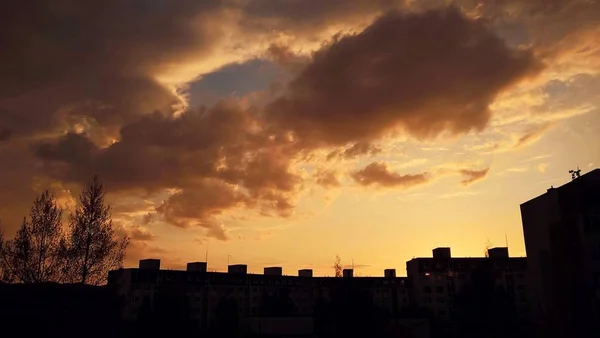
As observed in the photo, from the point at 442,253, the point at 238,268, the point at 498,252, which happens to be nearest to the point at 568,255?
the point at 442,253

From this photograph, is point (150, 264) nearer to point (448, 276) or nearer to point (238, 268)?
point (238, 268)

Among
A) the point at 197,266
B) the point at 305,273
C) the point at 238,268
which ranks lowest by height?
the point at 305,273

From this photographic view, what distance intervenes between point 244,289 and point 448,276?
50.4 meters

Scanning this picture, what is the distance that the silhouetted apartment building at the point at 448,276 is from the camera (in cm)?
12169

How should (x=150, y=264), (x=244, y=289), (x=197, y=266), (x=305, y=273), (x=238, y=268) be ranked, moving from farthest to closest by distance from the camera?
(x=305, y=273) < (x=238, y=268) < (x=197, y=266) < (x=244, y=289) < (x=150, y=264)

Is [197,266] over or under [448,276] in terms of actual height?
over

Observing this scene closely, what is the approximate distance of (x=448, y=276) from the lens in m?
125

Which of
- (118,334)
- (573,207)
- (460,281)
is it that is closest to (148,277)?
(118,334)

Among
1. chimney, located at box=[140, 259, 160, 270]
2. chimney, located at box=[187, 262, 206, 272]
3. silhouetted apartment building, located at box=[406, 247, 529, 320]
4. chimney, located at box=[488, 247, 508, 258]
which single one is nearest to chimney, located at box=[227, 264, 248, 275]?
chimney, located at box=[187, 262, 206, 272]

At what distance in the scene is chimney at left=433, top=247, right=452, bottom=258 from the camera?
12729 cm

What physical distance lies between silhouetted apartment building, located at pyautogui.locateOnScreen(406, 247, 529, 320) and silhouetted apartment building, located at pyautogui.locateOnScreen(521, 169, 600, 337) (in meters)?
54.8

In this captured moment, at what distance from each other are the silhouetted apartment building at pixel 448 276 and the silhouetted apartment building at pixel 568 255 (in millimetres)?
54839

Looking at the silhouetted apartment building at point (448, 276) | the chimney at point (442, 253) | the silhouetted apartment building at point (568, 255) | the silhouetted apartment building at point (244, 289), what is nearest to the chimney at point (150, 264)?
the silhouetted apartment building at point (244, 289)

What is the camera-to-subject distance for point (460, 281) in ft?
406
